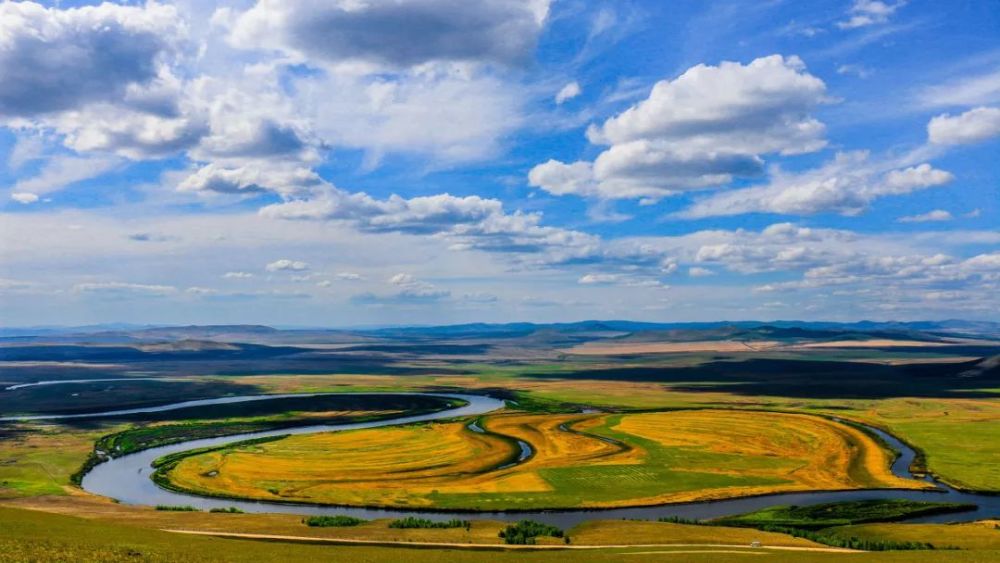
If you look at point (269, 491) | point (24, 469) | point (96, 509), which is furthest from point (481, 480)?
point (24, 469)

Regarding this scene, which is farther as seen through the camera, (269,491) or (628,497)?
(269,491)

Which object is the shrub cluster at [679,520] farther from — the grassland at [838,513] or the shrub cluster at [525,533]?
the shrub cluster at [525,533]

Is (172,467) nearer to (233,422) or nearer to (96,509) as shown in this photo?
(96,509)

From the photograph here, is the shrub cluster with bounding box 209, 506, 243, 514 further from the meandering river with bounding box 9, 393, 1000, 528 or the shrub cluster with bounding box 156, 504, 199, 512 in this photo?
the shrub cluster with bounding box 156, 504, 199, 512

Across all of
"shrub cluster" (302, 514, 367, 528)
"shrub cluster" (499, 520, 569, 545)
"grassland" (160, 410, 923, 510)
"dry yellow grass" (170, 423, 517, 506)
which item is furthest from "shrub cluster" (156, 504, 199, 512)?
"shrub cluster" (499, 520, 569, 545)

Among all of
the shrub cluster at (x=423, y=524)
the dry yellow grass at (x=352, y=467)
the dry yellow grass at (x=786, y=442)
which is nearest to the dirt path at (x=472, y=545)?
the shrub cluster at (x=423, y=524)

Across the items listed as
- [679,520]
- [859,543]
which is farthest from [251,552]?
[859,543]

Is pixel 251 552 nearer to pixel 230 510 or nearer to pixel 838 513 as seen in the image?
pixel 230 510
